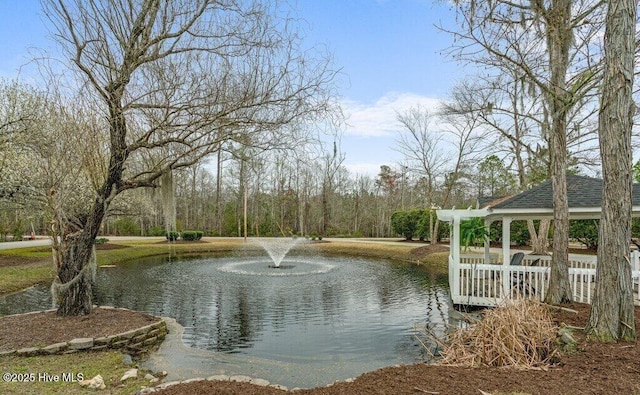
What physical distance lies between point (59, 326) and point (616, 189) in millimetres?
7542

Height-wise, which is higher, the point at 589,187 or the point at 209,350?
the point at 589,187

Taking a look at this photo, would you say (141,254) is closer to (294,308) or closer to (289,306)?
(289,306)

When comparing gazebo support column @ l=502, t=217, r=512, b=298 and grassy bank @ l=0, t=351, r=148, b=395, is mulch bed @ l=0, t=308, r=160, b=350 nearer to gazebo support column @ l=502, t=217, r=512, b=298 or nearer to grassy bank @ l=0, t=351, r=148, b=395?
grassy bank @ l=0, t=351, r=148, b=395

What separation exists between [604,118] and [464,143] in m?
→ 18.4

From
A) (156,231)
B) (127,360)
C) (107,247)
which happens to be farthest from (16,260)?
(156,231)

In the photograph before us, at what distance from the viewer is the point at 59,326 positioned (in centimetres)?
577

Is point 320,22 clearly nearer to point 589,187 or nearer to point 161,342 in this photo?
point 161,342

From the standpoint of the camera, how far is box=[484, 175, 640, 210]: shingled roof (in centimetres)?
816

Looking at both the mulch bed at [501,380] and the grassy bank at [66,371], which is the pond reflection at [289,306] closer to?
the grassy bank at [66,371]

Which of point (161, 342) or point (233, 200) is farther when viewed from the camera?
point (233, 200)

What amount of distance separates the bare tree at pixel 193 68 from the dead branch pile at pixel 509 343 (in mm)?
3454

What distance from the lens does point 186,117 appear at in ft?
19.6

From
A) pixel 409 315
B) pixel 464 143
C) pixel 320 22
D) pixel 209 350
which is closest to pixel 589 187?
pixel 409 315

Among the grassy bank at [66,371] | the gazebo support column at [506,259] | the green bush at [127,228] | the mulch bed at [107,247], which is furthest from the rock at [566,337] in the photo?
the green bush at [127,228]
